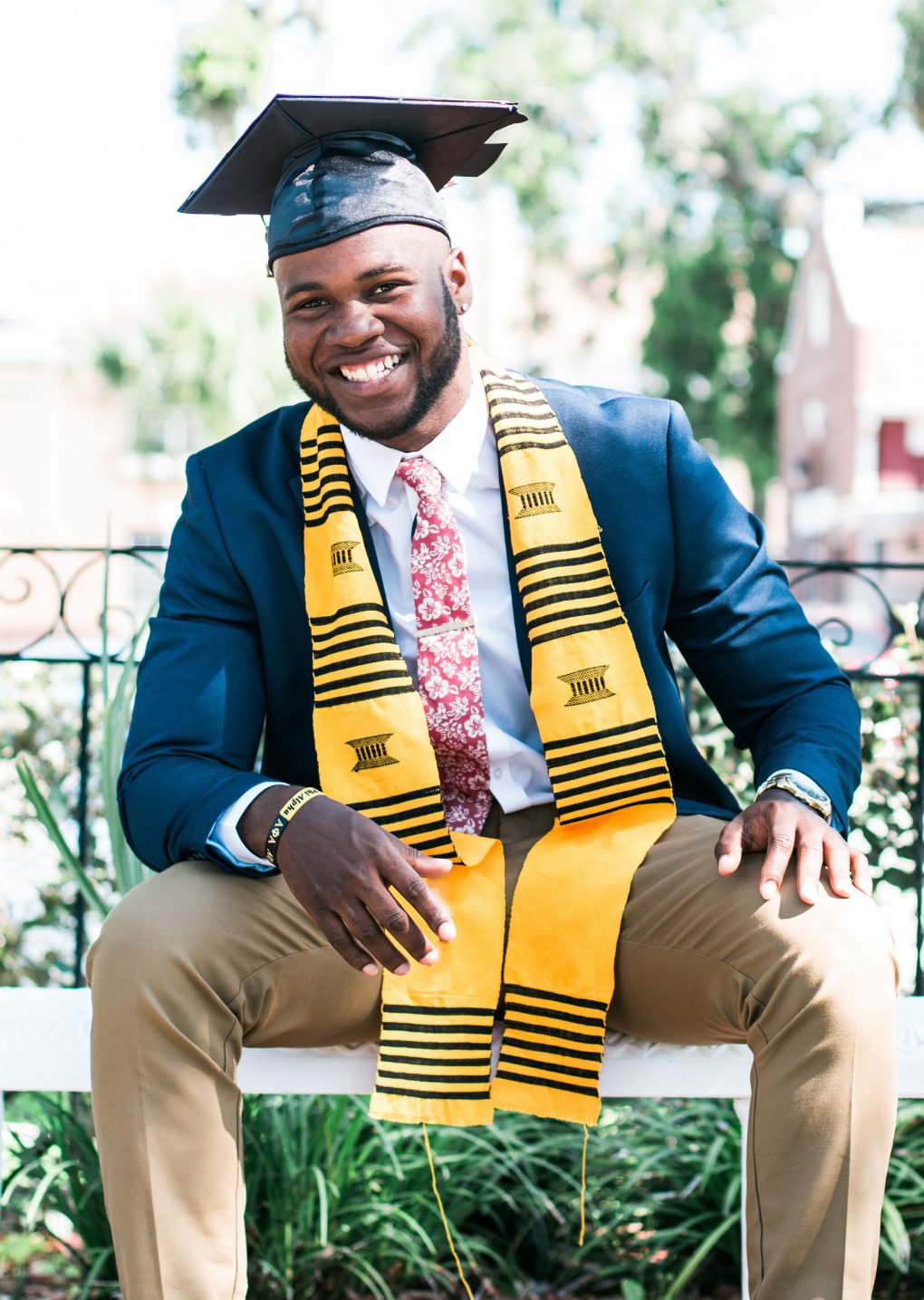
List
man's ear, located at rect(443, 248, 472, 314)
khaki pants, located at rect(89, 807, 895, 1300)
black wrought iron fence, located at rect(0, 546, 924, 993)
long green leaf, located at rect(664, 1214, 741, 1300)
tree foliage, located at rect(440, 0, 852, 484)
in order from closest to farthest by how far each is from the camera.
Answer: khaki pants, located at rect(89, 807, 895, 1300)
man's ear, located at rect(443, 248, 472, 314)
long green leaf, located at rect(664, 1214, 741, 1300)
black wrought iron fence, located at rect(0, 546, 924, 993)
tree foliage, located at rect(440, 0, 852, 484)

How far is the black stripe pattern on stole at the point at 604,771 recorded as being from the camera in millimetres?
2219

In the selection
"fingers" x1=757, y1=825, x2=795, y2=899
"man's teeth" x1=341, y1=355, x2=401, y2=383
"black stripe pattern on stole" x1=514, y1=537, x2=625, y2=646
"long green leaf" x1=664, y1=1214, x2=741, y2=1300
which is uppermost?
"man's teeth" x1=341, y1=355, x2=401, y2=383

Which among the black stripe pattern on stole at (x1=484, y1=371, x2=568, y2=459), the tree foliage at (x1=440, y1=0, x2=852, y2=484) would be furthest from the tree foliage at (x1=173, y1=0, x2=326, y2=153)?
the black stripe pattern on stole at (x1=484, y1=371, x2=568, y2=459)

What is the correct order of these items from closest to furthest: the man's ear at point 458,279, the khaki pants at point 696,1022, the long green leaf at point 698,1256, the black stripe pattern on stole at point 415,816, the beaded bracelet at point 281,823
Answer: the khaki pants at point 696,1022 < the beaded bracelet at point 281,823 < the black stripe pattern on stole at point 415,816 < the man's ear at point 458,279 < the long green leaf at point 698,1256

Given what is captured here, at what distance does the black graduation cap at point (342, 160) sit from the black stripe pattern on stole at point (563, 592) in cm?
64

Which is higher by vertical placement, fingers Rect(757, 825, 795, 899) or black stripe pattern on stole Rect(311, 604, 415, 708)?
black stripe pattern on stole Rect(311, 604, 415, 708)

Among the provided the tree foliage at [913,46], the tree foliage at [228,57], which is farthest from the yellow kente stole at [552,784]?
the tree foliage at [913,46]

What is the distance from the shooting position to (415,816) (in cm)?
220

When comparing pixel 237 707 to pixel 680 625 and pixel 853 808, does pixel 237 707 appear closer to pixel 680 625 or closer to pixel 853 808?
pixel 680 625

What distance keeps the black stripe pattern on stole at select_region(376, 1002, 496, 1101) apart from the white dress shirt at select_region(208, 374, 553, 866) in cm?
41

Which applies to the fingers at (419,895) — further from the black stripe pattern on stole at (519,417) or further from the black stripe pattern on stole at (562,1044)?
the black stripe pattern on stole at (519,417)

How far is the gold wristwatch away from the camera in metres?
1.96

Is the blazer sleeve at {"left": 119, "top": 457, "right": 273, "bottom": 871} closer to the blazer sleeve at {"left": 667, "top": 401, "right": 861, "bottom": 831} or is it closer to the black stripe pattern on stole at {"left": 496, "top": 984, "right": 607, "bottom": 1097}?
the black stripe pattern on stole at {"left": 496, "top": 984, "right": 607, "bottom": 1097}

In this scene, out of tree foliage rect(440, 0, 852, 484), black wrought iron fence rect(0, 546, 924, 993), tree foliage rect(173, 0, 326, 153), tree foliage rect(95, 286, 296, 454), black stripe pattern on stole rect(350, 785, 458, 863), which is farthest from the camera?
tree foliage rect(95, 286, 296, 454)
